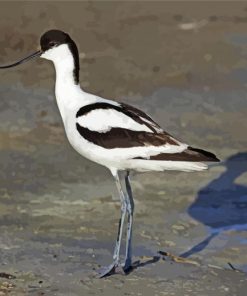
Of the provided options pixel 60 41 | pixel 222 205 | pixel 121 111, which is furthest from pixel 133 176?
pixel 121 111

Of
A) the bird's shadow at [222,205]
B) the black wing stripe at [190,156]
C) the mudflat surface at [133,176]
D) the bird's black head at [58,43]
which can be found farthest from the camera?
the bird's shadow at [222,205]

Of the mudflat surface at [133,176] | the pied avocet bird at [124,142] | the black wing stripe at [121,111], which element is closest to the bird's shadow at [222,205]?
the mudflat surface at [133,176]

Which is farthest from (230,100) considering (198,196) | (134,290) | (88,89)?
(134,290)

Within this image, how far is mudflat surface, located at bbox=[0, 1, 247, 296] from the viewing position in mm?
7605

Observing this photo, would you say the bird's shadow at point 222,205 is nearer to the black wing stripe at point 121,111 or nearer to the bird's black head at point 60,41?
the black wing stripe at point 121,111

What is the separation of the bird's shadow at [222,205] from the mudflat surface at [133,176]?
0.01 metres

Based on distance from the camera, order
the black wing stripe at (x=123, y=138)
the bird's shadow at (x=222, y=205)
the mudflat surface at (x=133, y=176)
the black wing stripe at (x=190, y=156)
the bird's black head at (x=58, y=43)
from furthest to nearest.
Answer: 1. the bird's shadow at (x=222, y=205)
2. the bird's black head at (x=58, y=43)
3. the mudflat surface at (x=133, y=176)
4. the black wing stripe at (x=123, y=138)
5. the black wing stripe at (x=190, y=156)

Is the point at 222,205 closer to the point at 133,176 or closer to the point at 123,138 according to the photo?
the point at 133,176

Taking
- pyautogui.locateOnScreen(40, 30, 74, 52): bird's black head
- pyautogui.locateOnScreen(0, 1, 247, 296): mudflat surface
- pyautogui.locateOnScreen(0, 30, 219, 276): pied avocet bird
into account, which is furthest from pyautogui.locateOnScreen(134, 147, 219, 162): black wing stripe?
pyautogui.locateOnScreen(40, 30, 74, 52): bird's black head

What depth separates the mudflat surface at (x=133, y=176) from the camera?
761 centimetres

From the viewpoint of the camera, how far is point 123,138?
289 inches

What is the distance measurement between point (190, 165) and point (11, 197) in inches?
110

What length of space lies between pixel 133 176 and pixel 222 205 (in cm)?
110

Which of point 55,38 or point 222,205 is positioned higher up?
point 55,38
